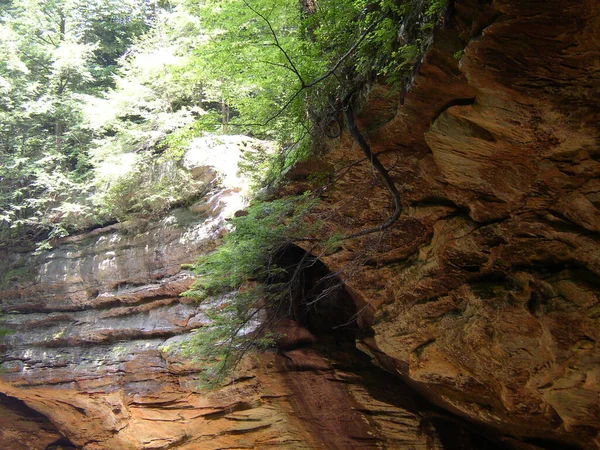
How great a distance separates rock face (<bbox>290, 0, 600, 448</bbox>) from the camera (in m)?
3.60

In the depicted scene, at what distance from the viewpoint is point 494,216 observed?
539 centimetres

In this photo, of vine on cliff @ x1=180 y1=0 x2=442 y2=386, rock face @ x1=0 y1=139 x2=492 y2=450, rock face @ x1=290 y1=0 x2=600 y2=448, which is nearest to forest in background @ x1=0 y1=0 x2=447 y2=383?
vine on cliff @ x1=180 y1=0 x2=442 y2=386

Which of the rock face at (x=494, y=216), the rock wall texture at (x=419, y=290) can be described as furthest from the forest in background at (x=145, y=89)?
the rock face at (x=494, y=216)

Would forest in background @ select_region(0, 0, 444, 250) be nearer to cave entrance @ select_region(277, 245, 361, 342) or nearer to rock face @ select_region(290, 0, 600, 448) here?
rock face @ select_region(290, 0, 600, 448)

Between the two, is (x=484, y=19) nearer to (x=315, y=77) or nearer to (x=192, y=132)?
(x=315, y=77)

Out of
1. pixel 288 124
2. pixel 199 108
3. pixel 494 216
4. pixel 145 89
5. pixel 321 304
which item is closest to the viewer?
pixel 494 216

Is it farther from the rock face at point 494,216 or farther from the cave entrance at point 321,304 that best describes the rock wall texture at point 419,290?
the cave entrance at point 321,304

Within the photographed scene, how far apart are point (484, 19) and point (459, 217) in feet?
9.39

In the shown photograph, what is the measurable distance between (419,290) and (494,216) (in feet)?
5.88

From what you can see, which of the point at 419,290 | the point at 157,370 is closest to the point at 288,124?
the point at 419,290

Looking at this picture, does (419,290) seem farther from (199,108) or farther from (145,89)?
(145,89)

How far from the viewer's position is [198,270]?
7574 millimetres

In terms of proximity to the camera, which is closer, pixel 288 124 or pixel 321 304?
pixel 288 124

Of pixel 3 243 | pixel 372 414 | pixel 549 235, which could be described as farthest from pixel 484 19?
pixel 3 243
